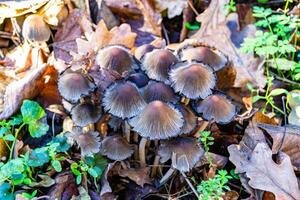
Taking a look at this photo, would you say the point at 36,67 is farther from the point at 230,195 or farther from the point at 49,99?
the point at 230,195

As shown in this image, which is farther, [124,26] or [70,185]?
[124,26]

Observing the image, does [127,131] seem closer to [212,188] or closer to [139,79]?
[139,79]

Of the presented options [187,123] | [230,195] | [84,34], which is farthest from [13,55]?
[230,195]

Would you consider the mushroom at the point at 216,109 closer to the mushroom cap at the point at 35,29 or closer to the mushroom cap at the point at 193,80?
the mushroom cap at the point at 193,80

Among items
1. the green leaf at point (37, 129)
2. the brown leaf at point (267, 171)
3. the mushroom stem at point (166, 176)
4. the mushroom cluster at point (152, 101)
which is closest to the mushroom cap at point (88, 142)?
the mushroom cluster at point (152, 101)

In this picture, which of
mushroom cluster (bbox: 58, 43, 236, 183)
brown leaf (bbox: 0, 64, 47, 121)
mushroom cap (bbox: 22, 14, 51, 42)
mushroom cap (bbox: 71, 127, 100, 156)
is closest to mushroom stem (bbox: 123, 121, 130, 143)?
mushroom cluster (bbox: 58, 43, 236, 183)
